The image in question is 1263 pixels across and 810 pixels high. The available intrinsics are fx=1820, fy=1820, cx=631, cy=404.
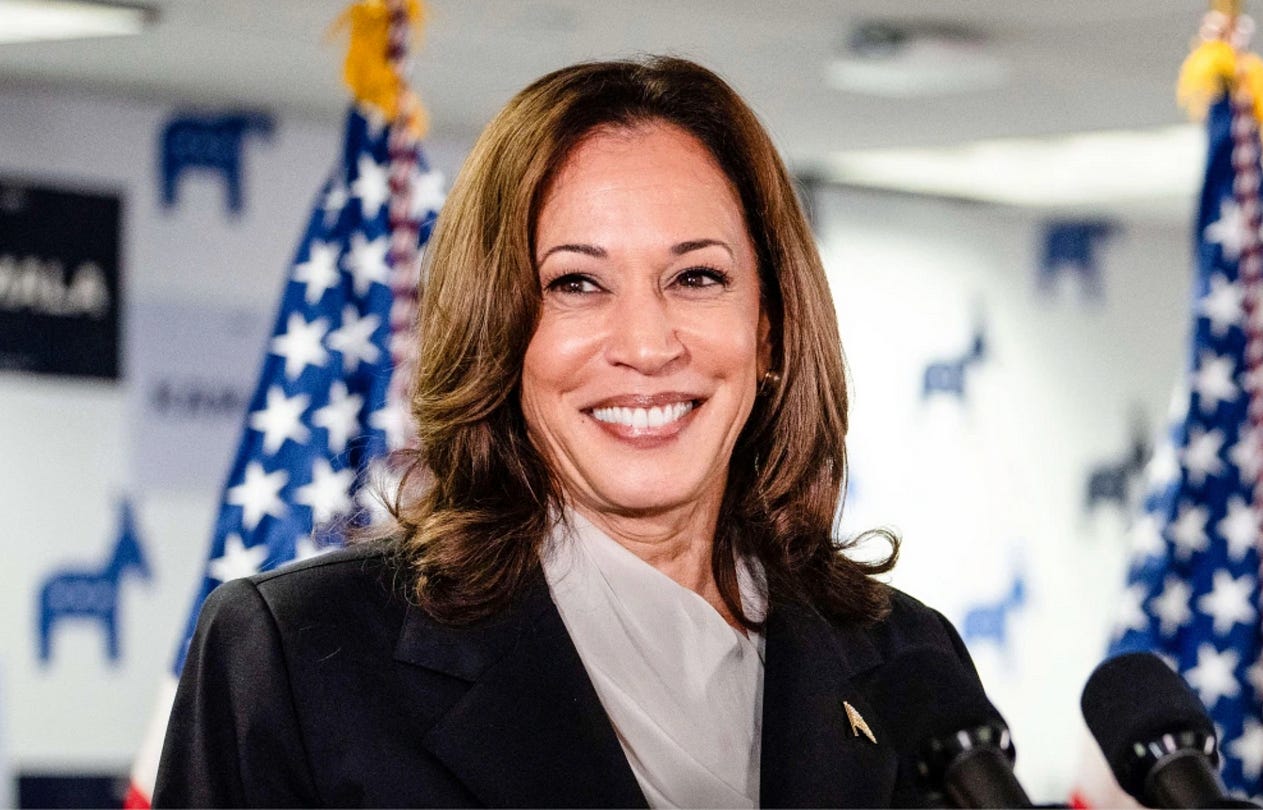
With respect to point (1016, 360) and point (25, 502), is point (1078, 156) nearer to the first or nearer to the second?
point (1016, 360)

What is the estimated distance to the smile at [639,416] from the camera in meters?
1.73

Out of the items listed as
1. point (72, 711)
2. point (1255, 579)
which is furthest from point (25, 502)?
point (1255, 579)

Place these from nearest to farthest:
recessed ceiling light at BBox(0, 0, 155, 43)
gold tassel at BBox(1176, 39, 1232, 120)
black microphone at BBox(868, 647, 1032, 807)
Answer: black microphone at BBox(868, 647, 1032, 807), gold tassel at BBox(1176, 39, 1232, 120), recessed ceiling light at BBox(0, 0, 155, 43)

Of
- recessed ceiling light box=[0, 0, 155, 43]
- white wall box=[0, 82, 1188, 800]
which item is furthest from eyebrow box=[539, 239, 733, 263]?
white wall box=[0, 82, 1188, 800]

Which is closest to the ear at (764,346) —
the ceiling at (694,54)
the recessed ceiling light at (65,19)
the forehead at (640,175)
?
the forehead at (640,175)

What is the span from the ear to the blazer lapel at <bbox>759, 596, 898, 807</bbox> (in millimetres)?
267

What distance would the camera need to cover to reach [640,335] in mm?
1688

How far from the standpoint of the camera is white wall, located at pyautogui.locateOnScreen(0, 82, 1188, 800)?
18.1 feet

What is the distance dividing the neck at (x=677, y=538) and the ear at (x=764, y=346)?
0.15 meters

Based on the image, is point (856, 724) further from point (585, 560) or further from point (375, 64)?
point (375, 64)

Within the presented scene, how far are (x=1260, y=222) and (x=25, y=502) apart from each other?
3596 millimetres

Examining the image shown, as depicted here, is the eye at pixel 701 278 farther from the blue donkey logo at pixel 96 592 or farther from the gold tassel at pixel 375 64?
the blue donkey logo at pixel 96 592

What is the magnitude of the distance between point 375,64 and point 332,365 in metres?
0.58

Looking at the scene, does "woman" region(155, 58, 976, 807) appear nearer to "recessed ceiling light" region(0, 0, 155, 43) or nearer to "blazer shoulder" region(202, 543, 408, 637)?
"blazer shoulder" region(202, 543, 408, 637)
